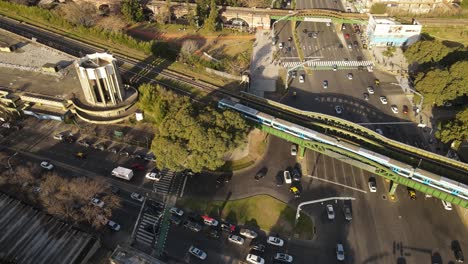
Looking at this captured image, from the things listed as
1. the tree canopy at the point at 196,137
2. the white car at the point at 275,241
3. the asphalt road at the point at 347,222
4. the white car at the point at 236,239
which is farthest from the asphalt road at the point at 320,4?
the white car at the point at 236,239

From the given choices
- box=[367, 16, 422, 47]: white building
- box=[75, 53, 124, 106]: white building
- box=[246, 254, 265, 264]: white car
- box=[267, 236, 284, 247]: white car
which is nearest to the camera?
box=[246, 254, 265, 264]: white car

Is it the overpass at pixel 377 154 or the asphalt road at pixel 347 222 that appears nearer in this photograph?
the asphalt road at pixel 347 222

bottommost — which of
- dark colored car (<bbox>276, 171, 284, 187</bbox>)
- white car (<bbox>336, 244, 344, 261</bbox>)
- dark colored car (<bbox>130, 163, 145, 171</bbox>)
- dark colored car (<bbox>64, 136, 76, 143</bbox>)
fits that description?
white car (<bbox>336, 244, 344, 261</bbox>)

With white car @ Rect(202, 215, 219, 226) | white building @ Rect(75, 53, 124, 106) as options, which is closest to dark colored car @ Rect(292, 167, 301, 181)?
white car @ Rect(202, 215, 219, 226)

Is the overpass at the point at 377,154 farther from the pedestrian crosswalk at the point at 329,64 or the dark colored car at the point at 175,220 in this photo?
the pedestrian crosswalk at the point at 329,64

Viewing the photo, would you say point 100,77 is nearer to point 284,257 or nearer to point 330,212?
Result: point 284,257

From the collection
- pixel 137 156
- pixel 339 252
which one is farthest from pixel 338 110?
pixel 137 156

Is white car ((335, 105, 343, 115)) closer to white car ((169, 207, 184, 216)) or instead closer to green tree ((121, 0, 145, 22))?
white car ((169, 207, 184, 216))
